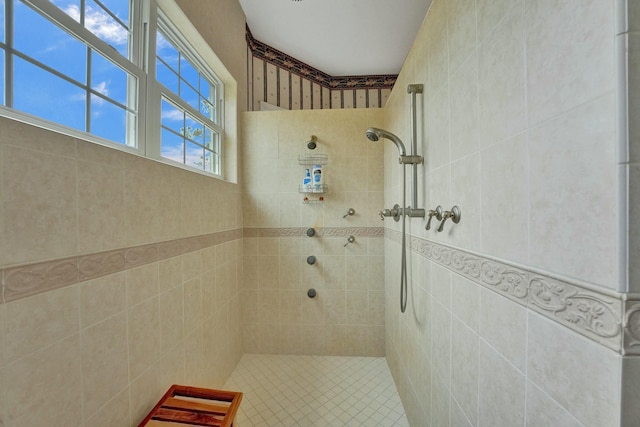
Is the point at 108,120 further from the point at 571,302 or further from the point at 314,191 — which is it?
the point at 571,302

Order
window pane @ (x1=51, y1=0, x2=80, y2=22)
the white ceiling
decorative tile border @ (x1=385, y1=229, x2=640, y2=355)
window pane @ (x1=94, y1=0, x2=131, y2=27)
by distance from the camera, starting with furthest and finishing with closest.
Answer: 1. the white ceiling
2. window pane @ (x1=94, y1=0, x2=131, y2=27)
3. window pane @ (x1=51, y1=0, x2=80, y2=22)
4. decorative tile border @ (x1=385, y1=229, x2=640, y2=355)

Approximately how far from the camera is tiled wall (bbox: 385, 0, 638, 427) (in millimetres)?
420

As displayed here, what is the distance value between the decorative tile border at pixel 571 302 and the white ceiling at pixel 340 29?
7.10ft

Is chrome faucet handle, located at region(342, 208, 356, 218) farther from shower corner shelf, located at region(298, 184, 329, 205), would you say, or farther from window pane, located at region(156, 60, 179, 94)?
window pane, located at region(156, 60, 179, 94)

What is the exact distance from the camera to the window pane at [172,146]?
1329mm

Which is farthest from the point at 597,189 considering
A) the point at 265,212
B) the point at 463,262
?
the point at 265,212

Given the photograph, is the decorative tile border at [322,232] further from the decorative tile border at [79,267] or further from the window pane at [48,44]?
the window pane at [48,44]

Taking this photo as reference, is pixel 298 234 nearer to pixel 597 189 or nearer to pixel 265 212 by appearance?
pixel 265 212

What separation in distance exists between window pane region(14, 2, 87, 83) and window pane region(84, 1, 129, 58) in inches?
4.2

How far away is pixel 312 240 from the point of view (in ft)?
7.05

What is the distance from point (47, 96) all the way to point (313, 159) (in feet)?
5.16

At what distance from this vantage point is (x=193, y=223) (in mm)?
1390

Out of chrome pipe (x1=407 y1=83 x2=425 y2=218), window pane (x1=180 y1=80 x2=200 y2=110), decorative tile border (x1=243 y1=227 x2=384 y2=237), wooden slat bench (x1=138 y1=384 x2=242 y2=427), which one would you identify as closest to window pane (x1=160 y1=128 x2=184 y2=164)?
window pane (x1=180 y1=80 x2=200 y2=110)

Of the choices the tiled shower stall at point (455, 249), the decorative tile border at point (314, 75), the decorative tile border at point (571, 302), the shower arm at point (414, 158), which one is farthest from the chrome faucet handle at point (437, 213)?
the decorative tile border at point (314, 75)
